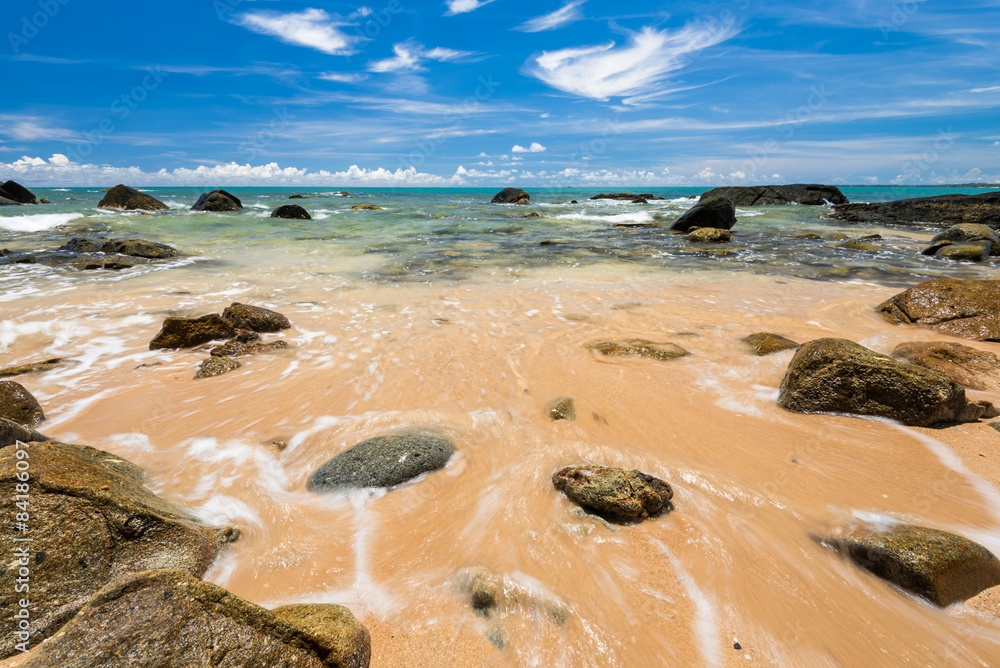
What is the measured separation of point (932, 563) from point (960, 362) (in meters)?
3.42

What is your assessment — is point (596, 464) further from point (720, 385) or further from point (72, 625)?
point (72, 625)

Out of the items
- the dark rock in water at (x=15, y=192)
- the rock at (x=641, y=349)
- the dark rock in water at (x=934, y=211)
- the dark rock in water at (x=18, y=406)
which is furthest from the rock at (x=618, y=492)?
the dark rock in water at (x=15, y=192)

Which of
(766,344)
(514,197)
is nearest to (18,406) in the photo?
(766,344)

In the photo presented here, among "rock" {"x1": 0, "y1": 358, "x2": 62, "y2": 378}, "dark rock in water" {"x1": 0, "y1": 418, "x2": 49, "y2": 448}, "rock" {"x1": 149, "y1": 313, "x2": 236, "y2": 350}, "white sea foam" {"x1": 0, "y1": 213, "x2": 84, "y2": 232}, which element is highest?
"white sea foam" {"x1": 0, "y1": 213, "x2": 84, "y2": 232}

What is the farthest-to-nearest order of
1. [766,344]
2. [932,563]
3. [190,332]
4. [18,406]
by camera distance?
[190,332]
[766,344]
[18,406]
[932,563]

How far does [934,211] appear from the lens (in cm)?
2223

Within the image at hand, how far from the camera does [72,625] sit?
1242mm

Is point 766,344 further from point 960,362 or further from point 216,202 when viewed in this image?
point 216,202

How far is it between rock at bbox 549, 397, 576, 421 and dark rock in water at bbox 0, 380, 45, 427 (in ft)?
14.0

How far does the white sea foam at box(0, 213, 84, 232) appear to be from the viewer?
18.3 metres

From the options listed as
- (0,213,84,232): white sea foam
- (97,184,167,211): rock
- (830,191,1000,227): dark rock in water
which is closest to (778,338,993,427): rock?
(830,191,1000,227): dark rock in water

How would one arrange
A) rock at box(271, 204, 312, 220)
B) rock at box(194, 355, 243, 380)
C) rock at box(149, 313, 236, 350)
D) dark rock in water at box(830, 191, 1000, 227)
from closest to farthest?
1. rock at box(194, 355, 243, 380)
2. rock at box(149, 313, 236, 350)
3. dark rock in water at box(830, 191, 1000, 227)
4. rock at box(271, 204, 312, 220)

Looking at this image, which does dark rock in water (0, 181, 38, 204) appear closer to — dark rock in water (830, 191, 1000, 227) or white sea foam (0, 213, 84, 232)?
white sea foam (0, 213, 84, 232)

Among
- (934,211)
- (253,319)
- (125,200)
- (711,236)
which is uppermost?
(125,200)
